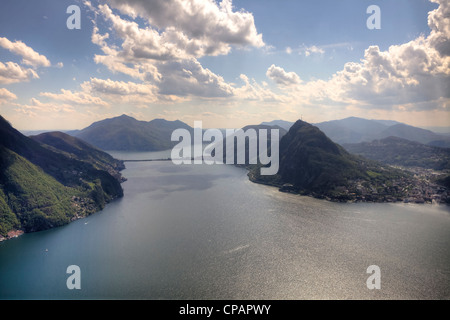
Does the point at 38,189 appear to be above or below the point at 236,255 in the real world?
above

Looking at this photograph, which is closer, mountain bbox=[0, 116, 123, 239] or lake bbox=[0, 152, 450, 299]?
lake bbox=[0, 152, 450, 299]

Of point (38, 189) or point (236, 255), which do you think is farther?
point (38, 189)

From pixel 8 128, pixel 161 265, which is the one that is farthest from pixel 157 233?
pixel 8 128

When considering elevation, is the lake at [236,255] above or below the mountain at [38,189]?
below

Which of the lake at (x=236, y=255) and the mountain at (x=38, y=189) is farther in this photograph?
the mountain at (x=38, y=189)
